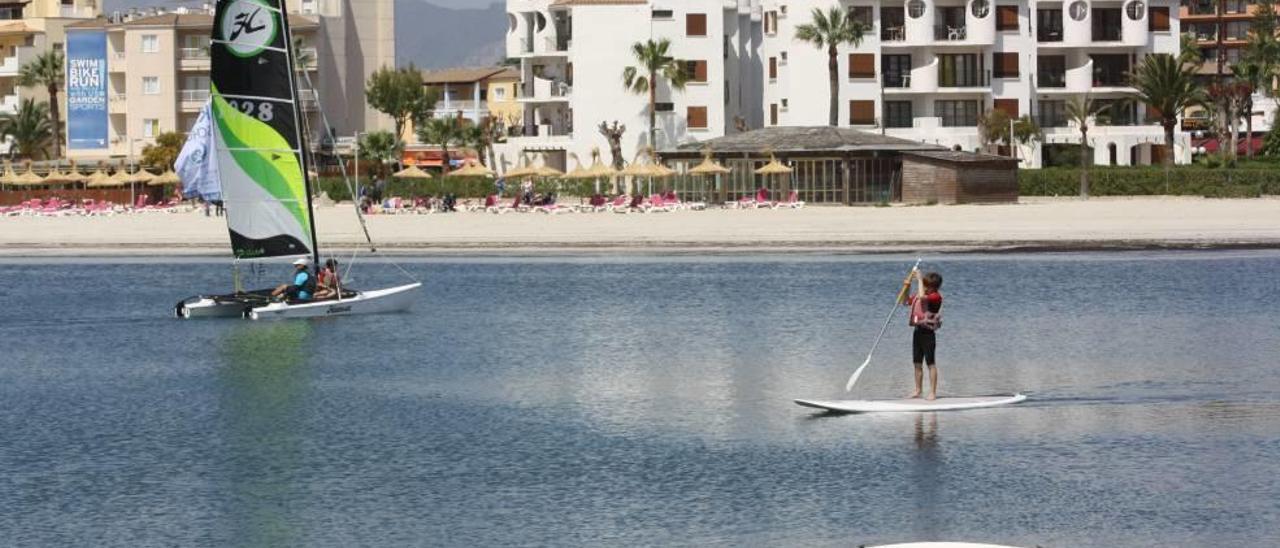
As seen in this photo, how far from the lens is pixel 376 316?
52938 millimetres

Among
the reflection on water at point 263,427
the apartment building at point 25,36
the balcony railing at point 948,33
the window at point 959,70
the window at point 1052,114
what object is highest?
the apartment building at point 25,36

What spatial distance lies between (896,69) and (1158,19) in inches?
669

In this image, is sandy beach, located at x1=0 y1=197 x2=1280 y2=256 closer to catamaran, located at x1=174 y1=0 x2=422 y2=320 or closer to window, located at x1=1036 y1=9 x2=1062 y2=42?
catamaran, located at x1=174 y1=0 x2=422 y2=320

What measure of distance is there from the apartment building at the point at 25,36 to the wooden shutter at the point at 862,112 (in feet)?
236

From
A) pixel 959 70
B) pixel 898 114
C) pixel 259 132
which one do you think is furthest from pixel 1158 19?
pixel 259 132

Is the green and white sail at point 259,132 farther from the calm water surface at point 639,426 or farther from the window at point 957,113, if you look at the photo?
the window at point 957,113

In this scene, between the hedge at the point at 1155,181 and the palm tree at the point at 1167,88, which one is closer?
the hedge at the point at 1155,181

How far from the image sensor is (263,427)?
3272 centimetres

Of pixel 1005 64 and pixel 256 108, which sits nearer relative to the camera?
pixel 256 108

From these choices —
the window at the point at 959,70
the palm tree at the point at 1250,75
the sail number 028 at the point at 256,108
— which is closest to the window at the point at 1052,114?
the window at the point at 959,70

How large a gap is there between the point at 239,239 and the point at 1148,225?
42458mm

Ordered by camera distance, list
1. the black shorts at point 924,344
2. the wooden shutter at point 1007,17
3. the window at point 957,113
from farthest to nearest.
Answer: the window at point 957,113
the wooden shutter at point 1007,17
the black shorts at point 924,344

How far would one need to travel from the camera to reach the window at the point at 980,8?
126438 millimetres

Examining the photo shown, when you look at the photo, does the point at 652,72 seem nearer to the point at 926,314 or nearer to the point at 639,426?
the point at 639,426
